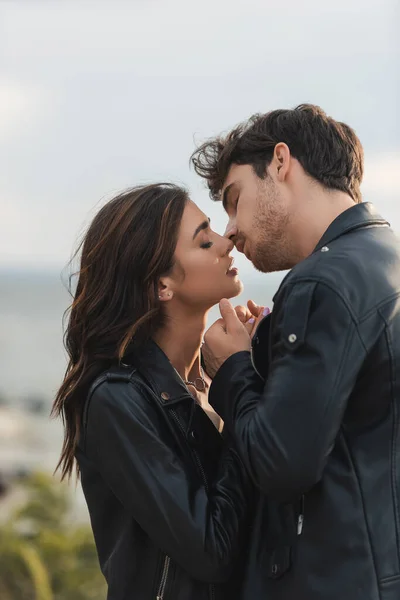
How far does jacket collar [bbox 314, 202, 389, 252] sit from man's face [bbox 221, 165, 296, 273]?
0.82 ft

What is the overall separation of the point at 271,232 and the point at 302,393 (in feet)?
2.64

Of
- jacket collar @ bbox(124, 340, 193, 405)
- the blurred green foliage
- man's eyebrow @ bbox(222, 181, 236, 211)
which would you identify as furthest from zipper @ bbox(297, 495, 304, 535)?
the blurred green foliage

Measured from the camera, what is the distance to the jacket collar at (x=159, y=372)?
3119 millimetres

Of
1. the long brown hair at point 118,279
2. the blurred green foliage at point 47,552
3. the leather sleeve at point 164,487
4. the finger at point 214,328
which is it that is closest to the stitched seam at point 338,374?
the leather sleeve at point 164,487

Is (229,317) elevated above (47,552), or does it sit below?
above

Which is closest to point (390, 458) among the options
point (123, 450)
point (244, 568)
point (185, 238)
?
point (244, 568)

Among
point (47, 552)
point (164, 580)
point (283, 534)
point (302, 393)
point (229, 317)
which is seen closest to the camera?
point (302, 393)

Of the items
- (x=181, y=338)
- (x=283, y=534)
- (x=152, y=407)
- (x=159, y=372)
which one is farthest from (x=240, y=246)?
(x=283, y=534)

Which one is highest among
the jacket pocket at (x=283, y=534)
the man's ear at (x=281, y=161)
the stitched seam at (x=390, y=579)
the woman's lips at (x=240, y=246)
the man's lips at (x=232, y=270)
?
the man's ear at (x=281, y=161)

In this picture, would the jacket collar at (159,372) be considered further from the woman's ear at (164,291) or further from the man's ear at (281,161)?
the man's ear at (281,161)

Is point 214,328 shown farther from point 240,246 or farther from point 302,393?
point 302,393

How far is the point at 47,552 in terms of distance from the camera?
36.0 ft

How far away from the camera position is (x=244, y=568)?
2.93m

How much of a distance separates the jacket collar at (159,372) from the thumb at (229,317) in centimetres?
25
